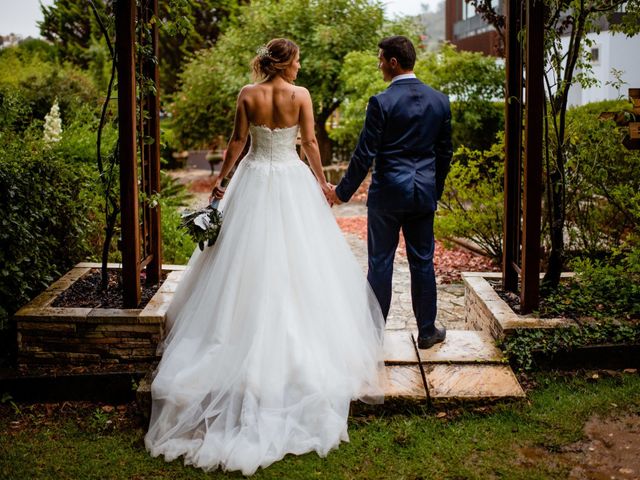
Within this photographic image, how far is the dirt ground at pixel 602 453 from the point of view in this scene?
3342 millimetres

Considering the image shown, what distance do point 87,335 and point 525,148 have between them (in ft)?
10.6

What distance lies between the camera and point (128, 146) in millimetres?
4543

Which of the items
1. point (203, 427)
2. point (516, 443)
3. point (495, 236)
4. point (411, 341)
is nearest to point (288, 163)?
point (411, 341)

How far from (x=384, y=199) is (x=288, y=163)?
2.35 ft

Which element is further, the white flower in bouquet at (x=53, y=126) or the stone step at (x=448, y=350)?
the white flower in bouquet at (x=53, y=126)

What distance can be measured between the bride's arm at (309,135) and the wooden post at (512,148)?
1.65 meters

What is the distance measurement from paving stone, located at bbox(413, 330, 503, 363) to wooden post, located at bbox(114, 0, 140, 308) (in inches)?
81.1

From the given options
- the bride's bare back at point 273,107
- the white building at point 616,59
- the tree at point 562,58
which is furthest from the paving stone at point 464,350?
the white building at point 616,59

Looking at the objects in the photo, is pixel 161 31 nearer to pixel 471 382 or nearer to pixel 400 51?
pixel 400 51

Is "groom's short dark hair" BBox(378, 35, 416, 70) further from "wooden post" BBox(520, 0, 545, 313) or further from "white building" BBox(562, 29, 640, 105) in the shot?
"white building" BBox(562, 29, 640, 105)

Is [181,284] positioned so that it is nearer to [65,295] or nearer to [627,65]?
[65,295]

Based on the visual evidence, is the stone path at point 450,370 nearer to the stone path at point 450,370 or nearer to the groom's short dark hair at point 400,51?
the stone path at point 450,370

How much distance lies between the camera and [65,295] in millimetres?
5020

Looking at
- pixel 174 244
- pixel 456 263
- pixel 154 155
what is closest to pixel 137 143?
pixel 154 155
